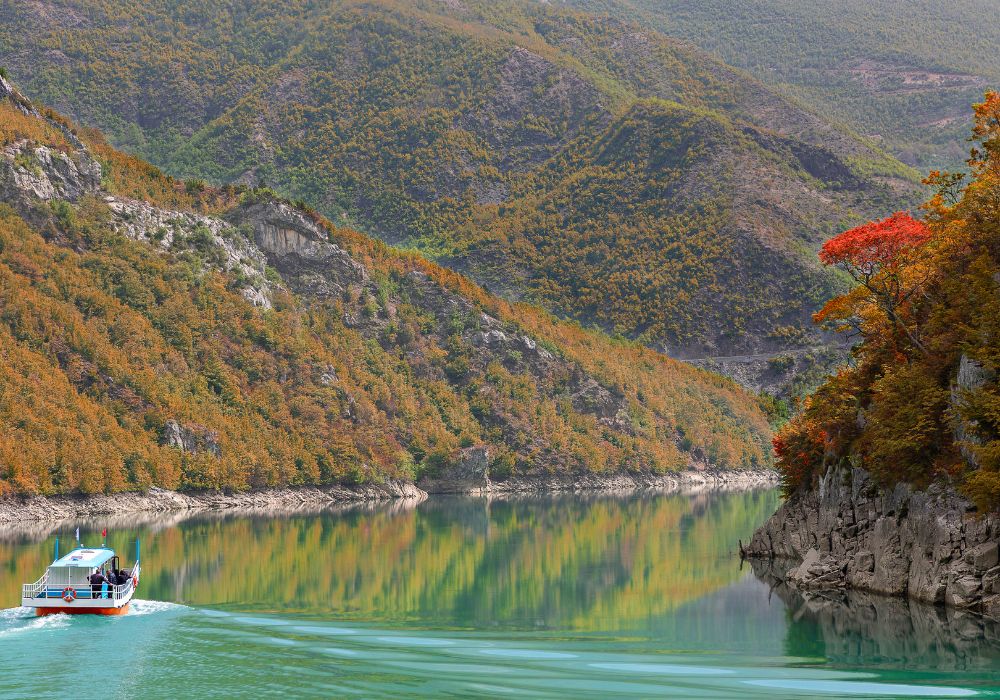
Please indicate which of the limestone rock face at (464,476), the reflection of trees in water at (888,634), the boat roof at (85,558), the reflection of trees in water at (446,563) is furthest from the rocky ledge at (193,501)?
the reflection of trees in water at (888,634)

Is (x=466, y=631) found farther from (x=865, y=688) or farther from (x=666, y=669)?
(x=865, y=688)

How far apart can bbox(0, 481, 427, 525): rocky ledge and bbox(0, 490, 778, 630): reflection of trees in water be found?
7691 millimetres

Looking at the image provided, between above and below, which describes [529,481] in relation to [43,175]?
below

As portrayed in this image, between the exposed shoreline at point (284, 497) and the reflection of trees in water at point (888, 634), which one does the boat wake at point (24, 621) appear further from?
the exposed shoreline at point (284, 497)

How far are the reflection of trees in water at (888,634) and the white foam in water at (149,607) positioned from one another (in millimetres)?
23719

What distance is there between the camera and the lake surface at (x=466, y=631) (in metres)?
36.2

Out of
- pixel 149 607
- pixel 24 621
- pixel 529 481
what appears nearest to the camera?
pixel 24 621

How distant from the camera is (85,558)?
48.9m

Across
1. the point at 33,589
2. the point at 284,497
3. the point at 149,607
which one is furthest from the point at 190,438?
the point at 33,589

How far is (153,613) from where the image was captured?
160ft

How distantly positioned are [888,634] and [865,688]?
10030 mm

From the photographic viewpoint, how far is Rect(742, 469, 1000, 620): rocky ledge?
158 feet

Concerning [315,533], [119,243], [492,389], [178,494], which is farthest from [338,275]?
[315,533]

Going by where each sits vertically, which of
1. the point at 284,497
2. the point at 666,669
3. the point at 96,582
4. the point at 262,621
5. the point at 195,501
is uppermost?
the point at 284,497
